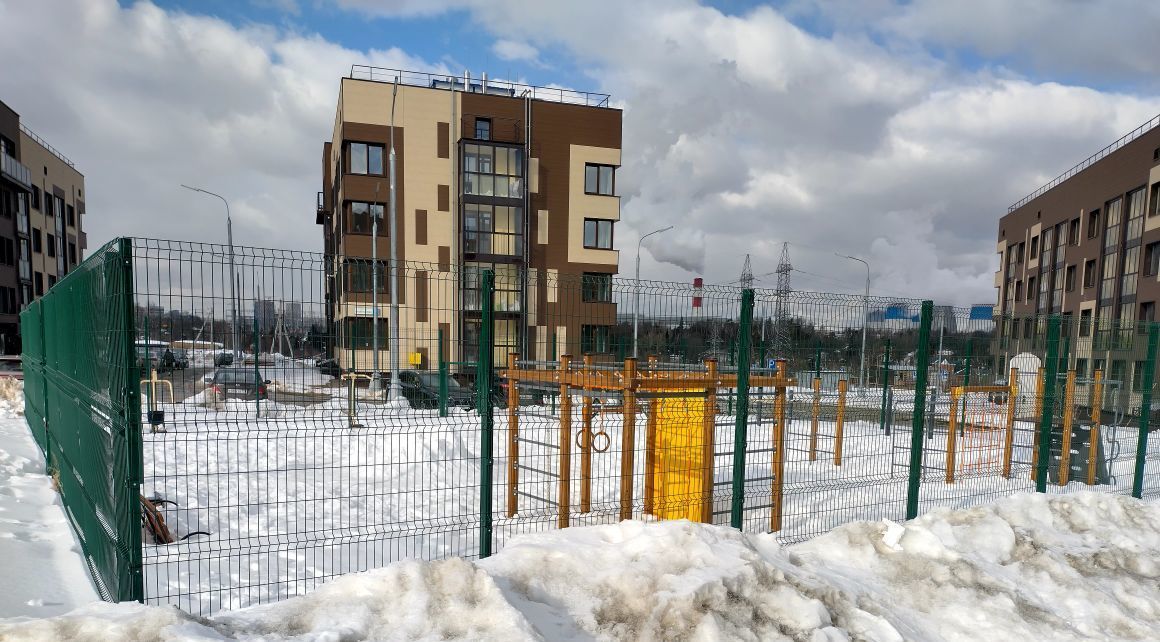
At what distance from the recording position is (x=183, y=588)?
4.82 m

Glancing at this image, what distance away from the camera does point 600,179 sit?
31.3m

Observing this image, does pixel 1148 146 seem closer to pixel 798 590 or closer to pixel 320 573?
pixel 798 590

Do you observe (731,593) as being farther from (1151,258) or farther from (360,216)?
(1151,258)

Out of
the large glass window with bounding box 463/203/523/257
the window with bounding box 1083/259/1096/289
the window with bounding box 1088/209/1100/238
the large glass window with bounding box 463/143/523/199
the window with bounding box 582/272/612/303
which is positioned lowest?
the window with bounding box 582/272/612/303

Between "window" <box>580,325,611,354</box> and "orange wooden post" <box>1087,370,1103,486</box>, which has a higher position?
"window" <box>580,325,611,354</box>

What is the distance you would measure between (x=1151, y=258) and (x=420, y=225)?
3269 centimetres

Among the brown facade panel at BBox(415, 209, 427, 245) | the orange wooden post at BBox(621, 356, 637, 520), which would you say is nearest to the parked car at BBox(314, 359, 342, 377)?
the orange wooden post at BBox(621, 356, 637, 520)

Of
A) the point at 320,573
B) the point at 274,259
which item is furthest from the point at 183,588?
the point at 274,259

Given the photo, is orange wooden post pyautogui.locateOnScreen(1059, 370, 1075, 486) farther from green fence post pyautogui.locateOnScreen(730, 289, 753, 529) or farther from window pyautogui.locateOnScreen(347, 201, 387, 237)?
window pyautogui.locateOnScreen(347, 201, 387, 237)

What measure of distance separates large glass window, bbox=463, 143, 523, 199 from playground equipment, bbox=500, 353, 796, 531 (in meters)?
23.4

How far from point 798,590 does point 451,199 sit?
2750cm

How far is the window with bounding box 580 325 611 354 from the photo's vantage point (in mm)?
6645

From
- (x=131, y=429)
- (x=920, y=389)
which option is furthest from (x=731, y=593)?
(x=920, y=389)

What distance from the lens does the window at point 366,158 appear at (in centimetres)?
2714
